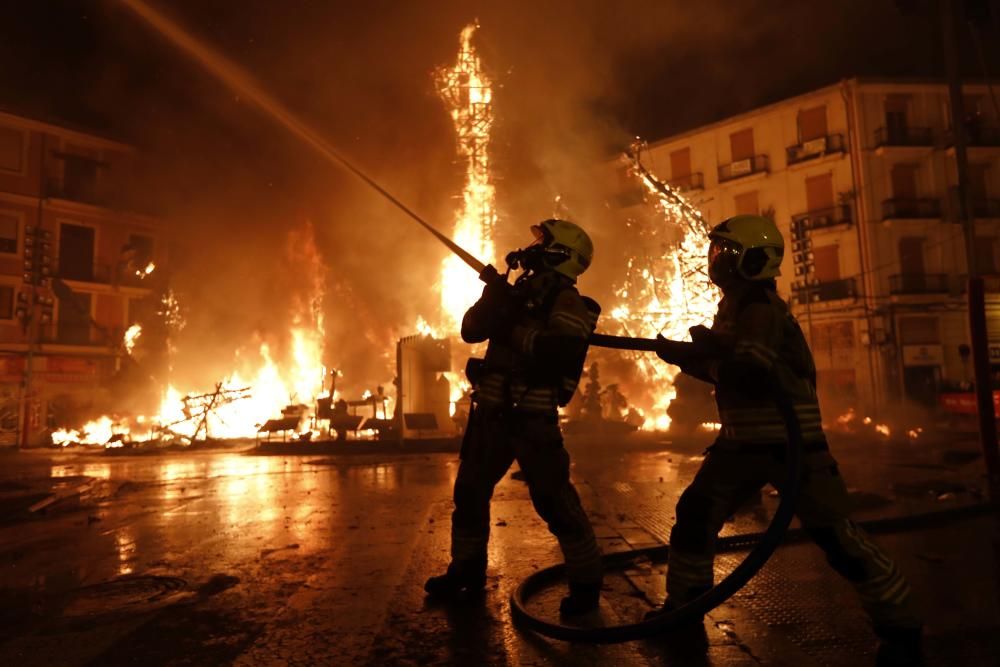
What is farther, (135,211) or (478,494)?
(135,211)

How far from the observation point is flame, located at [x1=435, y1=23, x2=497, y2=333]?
24.7m

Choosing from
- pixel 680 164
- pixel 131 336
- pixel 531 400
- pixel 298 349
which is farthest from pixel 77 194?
pixel 531 400

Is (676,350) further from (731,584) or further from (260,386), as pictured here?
(260,386)

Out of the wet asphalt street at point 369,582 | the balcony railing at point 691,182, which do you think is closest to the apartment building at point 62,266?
the wet asphalt street at point 369,582

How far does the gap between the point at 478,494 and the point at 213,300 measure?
1223 inches

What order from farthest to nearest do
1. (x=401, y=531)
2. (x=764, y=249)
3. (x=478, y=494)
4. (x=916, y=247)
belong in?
(x=916, y=247), (x=401, y=531), (x=478, y=494), (x=764, y=249)

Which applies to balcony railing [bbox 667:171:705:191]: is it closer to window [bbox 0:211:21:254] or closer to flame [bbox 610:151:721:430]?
flame [bbox 610:151:721:430]

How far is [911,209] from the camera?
29.9m

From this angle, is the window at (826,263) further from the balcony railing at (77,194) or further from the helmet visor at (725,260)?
the balcony railing at (77,194)

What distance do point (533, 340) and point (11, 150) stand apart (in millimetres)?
32040

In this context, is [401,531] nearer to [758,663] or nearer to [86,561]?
[86,561]

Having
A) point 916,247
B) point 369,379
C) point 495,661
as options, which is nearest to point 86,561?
point 495,661

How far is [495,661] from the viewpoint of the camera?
112 inches

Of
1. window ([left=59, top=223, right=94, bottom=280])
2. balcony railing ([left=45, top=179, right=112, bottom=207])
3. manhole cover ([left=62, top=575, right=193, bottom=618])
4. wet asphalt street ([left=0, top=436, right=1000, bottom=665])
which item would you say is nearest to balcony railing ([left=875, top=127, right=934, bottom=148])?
wet asphalt street ([left=0, top=436, right=1000, bottom=665])
